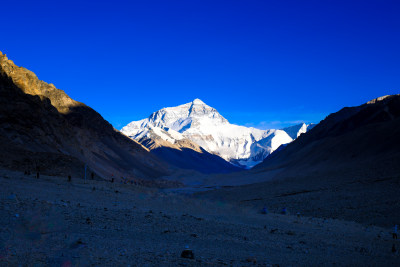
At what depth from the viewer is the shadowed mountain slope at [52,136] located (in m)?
28.6

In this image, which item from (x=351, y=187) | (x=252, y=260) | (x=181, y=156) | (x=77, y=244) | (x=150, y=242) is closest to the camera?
(x=77, y=244)

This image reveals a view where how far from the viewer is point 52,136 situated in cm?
4728

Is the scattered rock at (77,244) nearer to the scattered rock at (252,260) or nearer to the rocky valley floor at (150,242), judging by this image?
the rocky valley floor at (150,242)

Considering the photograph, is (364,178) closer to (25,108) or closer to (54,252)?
(54,252)

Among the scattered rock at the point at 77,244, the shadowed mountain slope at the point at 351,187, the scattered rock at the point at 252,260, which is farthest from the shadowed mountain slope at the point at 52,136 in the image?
the scattered rock at the point at 252,260

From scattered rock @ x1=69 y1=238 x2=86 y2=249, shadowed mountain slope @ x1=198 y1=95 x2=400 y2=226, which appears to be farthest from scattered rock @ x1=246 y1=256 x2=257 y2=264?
shadowed mountain slope @ x1=198 y1=95 x2=400 y2=226

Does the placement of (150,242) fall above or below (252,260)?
above

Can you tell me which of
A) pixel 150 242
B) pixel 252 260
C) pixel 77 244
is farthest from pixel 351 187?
pixel 77 244

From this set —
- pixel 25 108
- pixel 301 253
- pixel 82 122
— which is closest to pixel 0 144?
pixel 25 108

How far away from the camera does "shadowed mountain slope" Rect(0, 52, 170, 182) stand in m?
28.6

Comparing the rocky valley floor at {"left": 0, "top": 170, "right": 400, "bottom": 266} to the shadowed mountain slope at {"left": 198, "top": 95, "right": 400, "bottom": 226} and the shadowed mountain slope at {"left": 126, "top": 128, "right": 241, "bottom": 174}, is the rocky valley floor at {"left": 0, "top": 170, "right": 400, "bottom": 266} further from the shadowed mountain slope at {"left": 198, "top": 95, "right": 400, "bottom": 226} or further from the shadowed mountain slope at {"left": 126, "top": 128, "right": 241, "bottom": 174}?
the shadowed mountain slope at {"left": 126, "top": 128, "right": 241, "bottom": 174}

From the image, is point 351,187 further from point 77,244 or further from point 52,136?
point 52,136

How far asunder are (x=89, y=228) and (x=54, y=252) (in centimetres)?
219

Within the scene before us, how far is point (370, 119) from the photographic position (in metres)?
71.5
